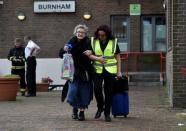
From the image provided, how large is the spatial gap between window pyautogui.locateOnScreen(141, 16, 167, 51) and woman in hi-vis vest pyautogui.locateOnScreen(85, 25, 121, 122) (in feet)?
46.1

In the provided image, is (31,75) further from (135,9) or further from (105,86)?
(135,9)

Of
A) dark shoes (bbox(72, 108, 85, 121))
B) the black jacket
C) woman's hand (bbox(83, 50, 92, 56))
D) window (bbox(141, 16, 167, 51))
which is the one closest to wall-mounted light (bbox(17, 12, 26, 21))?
window (bbox(141, 16, 167, 51))

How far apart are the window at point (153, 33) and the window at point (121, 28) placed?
0.68 m

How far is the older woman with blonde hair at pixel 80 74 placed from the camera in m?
11.4

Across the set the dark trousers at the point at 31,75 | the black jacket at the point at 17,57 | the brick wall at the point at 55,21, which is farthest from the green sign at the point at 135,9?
the black jacket at the point at 17,57

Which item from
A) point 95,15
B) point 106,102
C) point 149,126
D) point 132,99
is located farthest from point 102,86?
point 95,15

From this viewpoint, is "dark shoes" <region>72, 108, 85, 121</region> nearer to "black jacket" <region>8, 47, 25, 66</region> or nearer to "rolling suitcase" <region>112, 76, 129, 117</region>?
"rolling suitcase" <region>112, 76, 129, 117</region>

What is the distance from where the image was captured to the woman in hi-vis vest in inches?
446

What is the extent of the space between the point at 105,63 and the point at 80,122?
1.17m

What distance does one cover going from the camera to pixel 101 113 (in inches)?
475

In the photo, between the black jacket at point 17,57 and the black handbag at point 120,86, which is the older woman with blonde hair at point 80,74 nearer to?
the black handbag at point 120,86

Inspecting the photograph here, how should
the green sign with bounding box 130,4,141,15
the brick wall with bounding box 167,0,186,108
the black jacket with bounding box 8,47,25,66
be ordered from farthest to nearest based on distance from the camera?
1. the green sign with bounding box 130,4,141,15
2. the black jacket with bounding box 8,47,25,66
3. the brick wall with bounding box 167,0,186,108

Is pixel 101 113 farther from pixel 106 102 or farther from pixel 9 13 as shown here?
pixel 9 13

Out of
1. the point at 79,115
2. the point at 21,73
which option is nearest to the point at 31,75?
the point at 21,73
